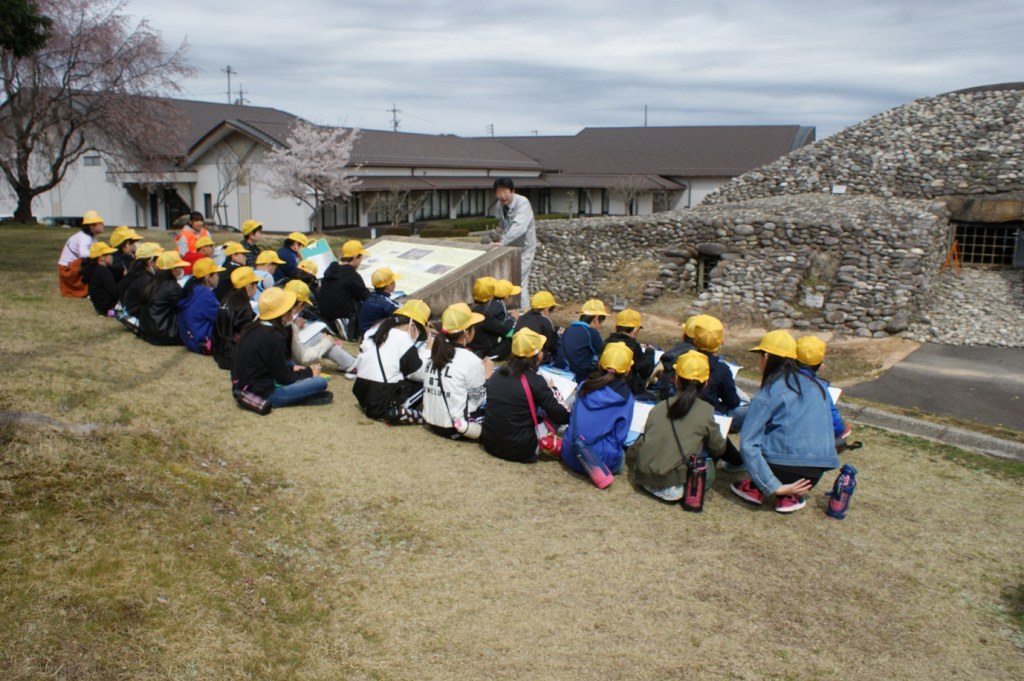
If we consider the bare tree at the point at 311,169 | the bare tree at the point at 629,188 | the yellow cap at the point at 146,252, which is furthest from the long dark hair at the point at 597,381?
the bare tree at the point at 629,188

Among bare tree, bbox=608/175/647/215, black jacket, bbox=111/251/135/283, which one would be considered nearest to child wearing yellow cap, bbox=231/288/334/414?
black jacket, bbox=111/251/135/283

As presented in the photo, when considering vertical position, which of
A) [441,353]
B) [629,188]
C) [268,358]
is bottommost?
[268,358]

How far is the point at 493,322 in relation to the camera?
7.83 meters

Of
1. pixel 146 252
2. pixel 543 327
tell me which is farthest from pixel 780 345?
pixel 146 252

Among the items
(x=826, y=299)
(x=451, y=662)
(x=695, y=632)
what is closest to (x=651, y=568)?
(x=695, y=632)

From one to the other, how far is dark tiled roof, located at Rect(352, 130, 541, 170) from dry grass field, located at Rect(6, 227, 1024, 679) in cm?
2563

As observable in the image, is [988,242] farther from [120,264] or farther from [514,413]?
[120,264]

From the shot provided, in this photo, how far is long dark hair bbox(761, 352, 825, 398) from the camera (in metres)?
4.83

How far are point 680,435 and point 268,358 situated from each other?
11.4ft

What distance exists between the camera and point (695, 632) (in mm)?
3633

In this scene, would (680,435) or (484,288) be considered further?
(484,288)

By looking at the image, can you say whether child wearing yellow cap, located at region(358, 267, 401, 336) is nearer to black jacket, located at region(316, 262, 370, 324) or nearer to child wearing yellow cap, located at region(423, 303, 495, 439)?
black jacket, located at region(316, 262, 370, 324)

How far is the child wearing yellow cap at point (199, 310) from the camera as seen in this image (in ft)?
25.6

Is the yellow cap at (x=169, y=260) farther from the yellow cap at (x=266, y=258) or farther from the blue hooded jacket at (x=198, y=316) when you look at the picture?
the yellow cap at (x=266, y=258)
